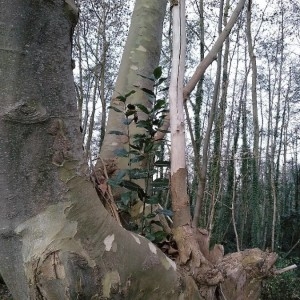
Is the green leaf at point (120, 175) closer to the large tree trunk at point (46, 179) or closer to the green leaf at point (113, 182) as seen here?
the green leaf at point (113, 182)

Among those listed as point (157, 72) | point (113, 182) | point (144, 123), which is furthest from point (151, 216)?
point (157, 72)

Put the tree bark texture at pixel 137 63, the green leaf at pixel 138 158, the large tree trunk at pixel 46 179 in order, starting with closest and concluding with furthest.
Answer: the large tree trunk at pixel 46 179, the green leaf at pixel 138 158, the tree bark texture at pixel 137 63

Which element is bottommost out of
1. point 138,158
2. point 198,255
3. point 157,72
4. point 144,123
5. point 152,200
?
point 198,255

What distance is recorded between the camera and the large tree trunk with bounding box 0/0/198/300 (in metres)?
0.60

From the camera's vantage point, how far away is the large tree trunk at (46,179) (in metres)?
0.60

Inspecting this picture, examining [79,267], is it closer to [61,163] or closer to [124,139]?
[61,163]

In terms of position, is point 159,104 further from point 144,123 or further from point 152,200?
point 152,200

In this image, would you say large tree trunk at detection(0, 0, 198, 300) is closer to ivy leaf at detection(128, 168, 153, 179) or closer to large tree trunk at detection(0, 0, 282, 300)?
large tree trunk at detection(0, 0, 282, 300)

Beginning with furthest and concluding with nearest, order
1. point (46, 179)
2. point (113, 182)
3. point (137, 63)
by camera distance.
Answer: point (137, 63)
point (113, 182)
point (46, 179)

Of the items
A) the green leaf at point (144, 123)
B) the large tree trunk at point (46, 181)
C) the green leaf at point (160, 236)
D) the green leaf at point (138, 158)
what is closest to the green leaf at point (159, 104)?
the green leaf at point (144, 123)

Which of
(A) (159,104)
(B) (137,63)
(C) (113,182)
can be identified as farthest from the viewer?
(B) (137,63)

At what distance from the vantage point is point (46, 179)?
2.11ft

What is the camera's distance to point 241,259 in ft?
3.26

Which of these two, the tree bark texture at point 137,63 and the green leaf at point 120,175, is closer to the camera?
the green leaf at point 120,175
